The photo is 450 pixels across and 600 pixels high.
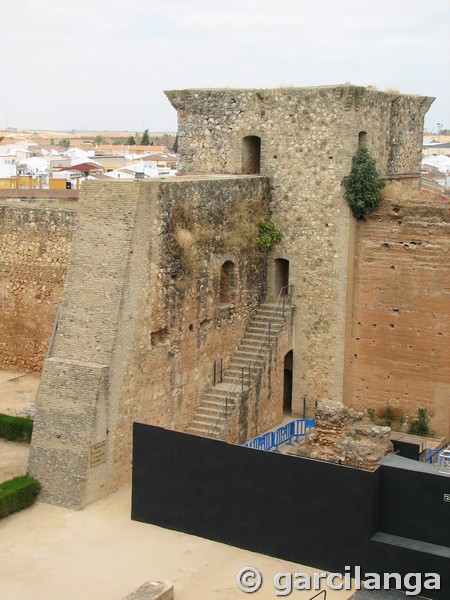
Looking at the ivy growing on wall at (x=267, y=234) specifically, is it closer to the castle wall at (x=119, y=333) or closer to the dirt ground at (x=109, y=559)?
the castle wall at (x=119, y=333)

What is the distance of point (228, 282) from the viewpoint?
1938cm

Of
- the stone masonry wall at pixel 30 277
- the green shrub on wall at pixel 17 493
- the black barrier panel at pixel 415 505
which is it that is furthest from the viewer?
the stone masonry wall at pixel 30 277

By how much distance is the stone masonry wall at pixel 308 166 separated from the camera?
64.1ft

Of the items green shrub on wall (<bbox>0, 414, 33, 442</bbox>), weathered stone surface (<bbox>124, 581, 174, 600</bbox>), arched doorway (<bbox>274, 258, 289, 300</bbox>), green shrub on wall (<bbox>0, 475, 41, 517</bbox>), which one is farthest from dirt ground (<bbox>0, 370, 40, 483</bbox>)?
arched doorway (<bbox>274, 258, 289, 300</bbox>)

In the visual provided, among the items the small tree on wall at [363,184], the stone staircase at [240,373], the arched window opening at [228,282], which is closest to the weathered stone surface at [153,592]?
the stone staircase at [240,373]

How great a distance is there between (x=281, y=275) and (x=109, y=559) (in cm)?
885

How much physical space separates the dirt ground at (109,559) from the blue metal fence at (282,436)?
10.8 ft

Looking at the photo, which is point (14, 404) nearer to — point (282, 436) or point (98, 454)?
point (98, 454)

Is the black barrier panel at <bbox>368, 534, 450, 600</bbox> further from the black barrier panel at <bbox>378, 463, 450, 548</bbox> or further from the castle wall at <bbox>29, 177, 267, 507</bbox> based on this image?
the castle wall at <bbox>29, 177, 267, 507</bbox>

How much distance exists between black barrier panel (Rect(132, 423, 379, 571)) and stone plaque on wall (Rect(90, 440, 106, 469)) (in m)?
0.58

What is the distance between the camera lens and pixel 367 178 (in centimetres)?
1925

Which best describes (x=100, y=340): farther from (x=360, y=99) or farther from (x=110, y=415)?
(x=360, y=99)

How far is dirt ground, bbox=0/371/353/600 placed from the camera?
13.2m

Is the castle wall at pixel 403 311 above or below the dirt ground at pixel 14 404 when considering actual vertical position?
above
